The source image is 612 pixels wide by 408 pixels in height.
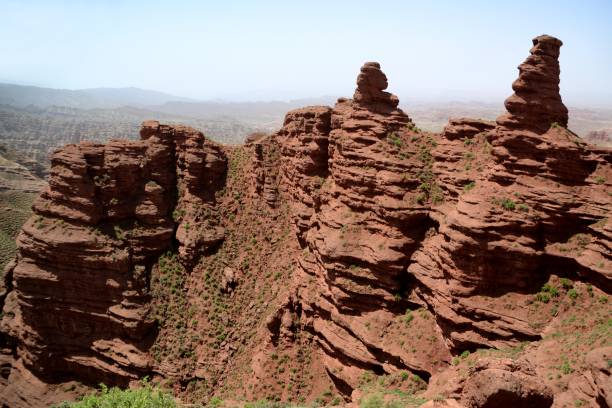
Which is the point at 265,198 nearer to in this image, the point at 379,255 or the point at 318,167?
the point at 318,167

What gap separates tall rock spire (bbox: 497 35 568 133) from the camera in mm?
33938

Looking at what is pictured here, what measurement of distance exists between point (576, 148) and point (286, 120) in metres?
34.9

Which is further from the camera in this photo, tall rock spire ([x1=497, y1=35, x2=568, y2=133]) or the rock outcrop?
tall rock spire ([x1=497, y1=35, x2=568, y2=133])

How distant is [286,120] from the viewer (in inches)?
2302

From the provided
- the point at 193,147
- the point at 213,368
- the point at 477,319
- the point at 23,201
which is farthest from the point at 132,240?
the point at 23,201

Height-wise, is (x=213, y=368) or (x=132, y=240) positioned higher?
(x=132, y=240)

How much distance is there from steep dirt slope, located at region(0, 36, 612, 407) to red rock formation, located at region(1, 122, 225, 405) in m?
0.25

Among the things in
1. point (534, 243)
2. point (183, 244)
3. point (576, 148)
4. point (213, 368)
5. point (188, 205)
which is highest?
point (576, 148)

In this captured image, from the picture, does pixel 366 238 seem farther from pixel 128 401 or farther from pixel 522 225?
pixel 128 401

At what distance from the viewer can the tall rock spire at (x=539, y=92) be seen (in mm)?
33938

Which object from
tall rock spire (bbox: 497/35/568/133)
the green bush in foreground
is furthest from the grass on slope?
tall rock spire (bbox: 497/35/568/133)

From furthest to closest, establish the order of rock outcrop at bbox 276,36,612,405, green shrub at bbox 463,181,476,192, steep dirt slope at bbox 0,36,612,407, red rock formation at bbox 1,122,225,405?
red rock formation at bbox 1,122,225,405
green shrub at bbox 463,181,476,192
rock outcrop at bbox 276,36,612,405
steep dirt slope at bbox 0,36,612,407

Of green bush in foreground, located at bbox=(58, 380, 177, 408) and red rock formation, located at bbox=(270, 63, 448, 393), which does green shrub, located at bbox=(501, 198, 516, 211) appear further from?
green bush in foreground, located at bbox=(58, 380, 177, 408)

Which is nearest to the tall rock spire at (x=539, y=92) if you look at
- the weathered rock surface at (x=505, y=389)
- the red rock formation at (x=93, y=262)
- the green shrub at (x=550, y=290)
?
the green shrub at (x=550, y=290)
